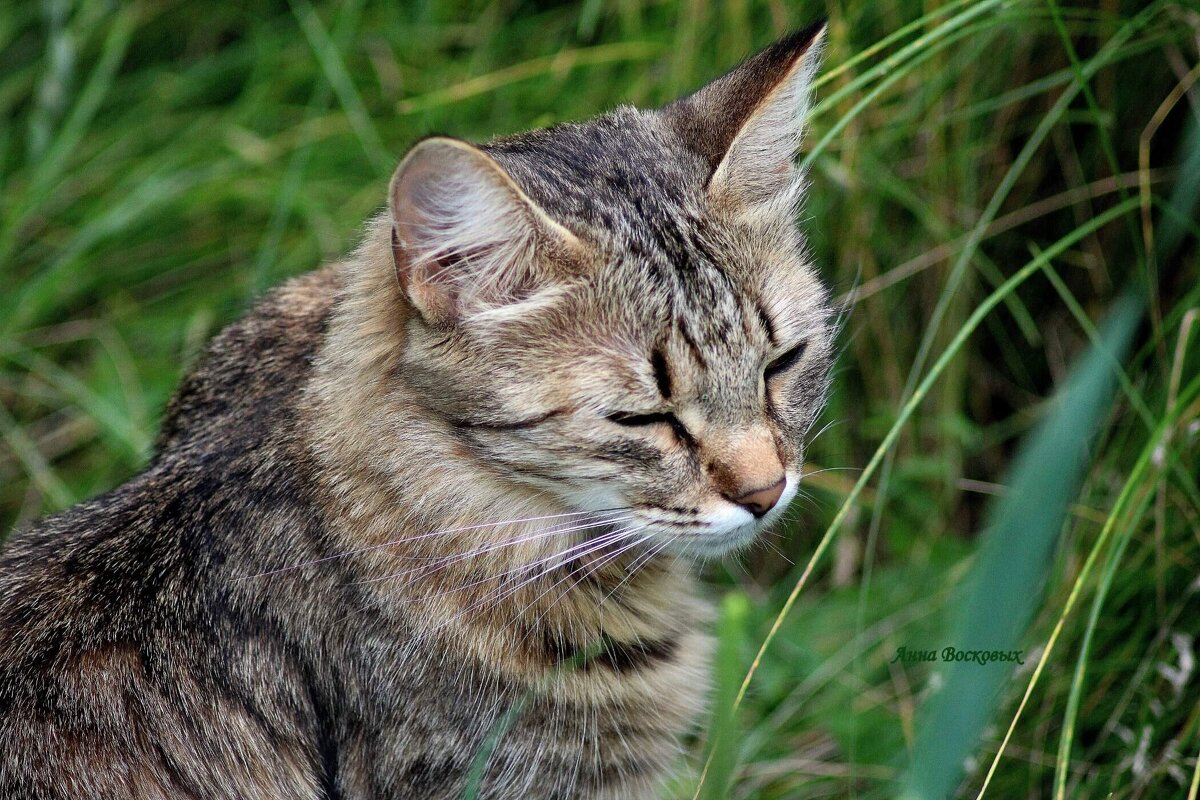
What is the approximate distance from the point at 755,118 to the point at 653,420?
50cm

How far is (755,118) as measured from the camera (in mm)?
1887

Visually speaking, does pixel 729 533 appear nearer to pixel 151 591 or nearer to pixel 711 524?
pixel 711 524

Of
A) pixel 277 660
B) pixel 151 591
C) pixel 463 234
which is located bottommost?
pixel 277 660

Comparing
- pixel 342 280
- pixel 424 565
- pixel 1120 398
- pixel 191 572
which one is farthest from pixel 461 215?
pixel 1120 398

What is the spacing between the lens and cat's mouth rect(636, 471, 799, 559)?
1.76 m

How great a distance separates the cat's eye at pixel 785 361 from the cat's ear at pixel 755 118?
244 mm

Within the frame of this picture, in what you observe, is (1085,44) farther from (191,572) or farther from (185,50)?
(185,50)

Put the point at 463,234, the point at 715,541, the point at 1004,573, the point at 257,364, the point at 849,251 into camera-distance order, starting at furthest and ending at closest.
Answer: the point at 849,251 < the point at 257,364 < the point at 715,541 < the point at 463,234 < the point at 1004,573

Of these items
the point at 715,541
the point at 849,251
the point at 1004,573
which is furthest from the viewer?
the point at 849,251

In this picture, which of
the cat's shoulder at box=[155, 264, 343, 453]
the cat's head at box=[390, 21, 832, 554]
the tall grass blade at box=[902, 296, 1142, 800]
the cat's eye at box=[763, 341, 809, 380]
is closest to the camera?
the tall grass blade at box=[902, 296, 1142, 800]

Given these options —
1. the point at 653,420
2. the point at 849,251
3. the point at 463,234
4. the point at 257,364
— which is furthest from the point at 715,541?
the point at 849,251

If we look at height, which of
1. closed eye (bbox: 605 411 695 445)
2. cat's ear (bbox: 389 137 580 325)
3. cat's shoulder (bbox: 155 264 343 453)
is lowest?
closed eye (bbox: 605 411 695 445)

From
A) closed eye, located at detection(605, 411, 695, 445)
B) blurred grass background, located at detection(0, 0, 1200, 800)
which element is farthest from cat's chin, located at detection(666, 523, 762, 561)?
blurred grass background, located at detection(0, 0, 1200, 800)

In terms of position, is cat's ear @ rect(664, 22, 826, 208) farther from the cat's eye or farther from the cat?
the cat's eye
